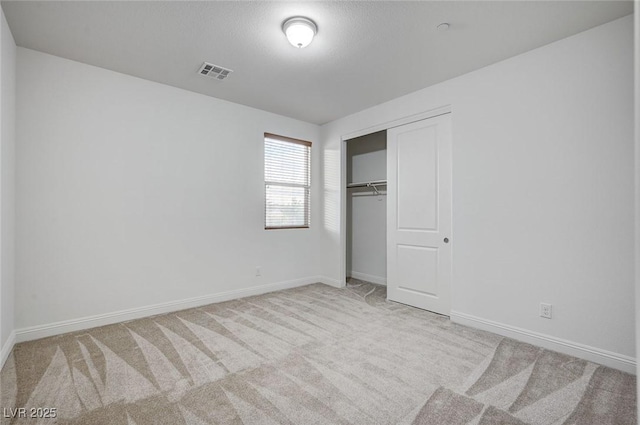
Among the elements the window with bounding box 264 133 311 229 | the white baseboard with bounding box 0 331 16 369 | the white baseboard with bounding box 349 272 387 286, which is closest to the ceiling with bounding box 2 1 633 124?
the window with bounding box 264 133 311 229

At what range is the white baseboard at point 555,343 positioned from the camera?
2264 millimetres

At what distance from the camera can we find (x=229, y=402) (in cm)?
185

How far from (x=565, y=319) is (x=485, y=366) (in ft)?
2.84

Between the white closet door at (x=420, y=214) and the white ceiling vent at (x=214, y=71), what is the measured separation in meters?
2.12

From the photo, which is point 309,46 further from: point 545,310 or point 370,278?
point 370,278

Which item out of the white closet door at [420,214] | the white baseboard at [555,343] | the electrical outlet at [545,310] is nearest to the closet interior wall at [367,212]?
the white closet door at [420,214]

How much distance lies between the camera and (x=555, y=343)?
257cm

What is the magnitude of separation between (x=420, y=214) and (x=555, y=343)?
5.72 feet

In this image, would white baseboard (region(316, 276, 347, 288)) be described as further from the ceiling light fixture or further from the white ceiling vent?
the ceiling light fixture

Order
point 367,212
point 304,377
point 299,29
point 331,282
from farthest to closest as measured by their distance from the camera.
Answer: point 367,212 → point 331,282 → point 299,29 → point 304,377

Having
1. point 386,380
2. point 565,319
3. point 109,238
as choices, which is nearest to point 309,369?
point 386,380

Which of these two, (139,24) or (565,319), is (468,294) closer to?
A: (565,319)

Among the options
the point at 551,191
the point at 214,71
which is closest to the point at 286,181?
the point at 214,71

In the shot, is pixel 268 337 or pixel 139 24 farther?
pixel 268 337
